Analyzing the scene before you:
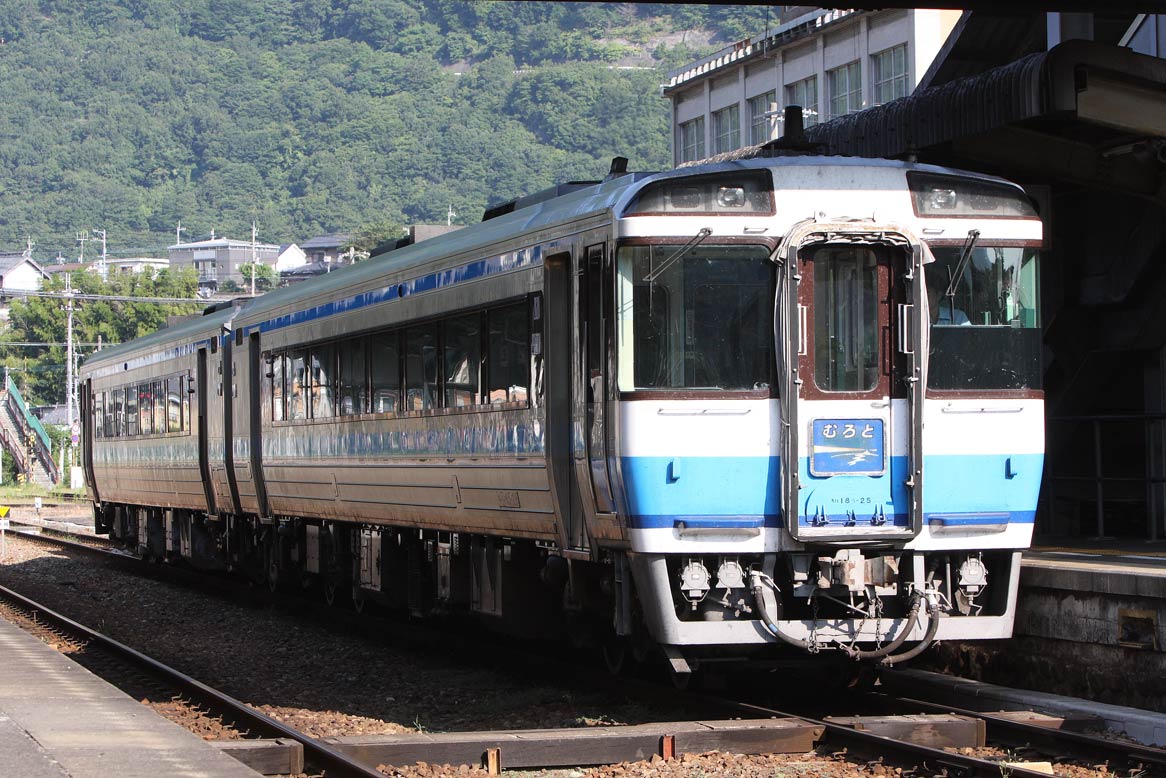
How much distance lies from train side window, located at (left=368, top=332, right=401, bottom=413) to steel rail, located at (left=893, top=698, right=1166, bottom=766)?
18.5ft

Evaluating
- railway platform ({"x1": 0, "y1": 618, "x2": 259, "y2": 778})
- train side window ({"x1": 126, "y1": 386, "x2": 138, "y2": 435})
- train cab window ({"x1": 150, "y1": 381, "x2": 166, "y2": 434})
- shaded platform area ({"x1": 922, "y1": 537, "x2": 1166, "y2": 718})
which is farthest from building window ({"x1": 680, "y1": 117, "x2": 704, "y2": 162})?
railway platform ({"x1": 0, "y1": 618, "x2": 259, "y2": 778})

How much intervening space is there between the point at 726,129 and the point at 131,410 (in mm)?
26992

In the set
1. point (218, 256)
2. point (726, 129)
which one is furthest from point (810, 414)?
point (218, 256)

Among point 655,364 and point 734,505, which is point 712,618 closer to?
point 734,505

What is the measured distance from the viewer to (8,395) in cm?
7169

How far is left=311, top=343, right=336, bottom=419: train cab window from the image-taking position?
51.5 ft

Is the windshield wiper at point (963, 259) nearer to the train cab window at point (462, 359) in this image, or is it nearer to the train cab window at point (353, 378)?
the train cab window at point (462, 359)

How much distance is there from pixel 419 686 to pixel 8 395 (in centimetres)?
6340

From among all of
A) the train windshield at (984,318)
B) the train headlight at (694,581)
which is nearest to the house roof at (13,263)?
the train windshield at (984,318)

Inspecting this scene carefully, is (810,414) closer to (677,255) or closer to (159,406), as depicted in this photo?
(677,255)

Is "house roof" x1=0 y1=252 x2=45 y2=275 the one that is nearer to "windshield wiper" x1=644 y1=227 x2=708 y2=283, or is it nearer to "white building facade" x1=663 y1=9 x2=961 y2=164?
"white building facade" x1=663 y1=9 x2=961 y2=164

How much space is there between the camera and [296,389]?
1695 cm

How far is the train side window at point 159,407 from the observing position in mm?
23391

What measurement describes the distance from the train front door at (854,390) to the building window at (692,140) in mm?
40810
